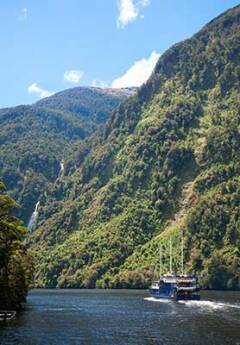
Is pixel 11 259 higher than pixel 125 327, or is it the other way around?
pixel 11 259

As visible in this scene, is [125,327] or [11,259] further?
[11,259]

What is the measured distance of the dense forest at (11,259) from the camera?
136 metres

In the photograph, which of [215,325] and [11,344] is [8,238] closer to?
[11,344]

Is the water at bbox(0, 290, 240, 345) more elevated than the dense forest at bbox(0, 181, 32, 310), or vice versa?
the dense forest at bbox(0, 181, 32, 310)

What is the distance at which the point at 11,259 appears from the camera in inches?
6437

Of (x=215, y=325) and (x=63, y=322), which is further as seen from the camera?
(x=63, y=322)

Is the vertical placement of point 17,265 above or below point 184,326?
above

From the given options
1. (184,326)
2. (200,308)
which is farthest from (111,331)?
(200,308)

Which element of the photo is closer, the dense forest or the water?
the water

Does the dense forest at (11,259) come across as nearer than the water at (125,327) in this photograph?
No

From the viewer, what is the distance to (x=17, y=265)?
547 ft

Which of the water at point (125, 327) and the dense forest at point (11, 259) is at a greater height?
the dense forest at point (11, 259)

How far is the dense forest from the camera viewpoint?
135625 millimetres

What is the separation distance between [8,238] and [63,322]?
89.5 feet
